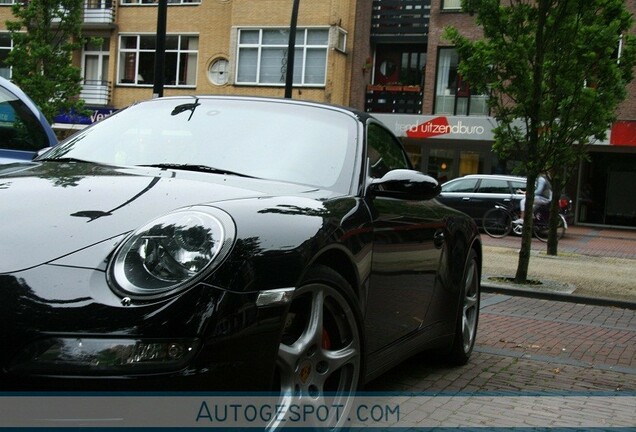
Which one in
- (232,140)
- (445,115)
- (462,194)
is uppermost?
(445,115)

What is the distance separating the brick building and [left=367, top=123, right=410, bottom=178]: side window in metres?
26.1

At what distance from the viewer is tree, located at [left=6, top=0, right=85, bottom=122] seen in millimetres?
22562

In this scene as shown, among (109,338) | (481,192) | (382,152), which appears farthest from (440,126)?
(109,338)

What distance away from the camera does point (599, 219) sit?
103 ft

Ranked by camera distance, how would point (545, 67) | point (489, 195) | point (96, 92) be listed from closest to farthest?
1. point (545, 67)
2. point (489, 195)
3. point (96, 92)

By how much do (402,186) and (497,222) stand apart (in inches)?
759

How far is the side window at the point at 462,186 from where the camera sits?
24.0 meters

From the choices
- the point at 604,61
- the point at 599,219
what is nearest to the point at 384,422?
the point at 604,61

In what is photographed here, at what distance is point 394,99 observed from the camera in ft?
110

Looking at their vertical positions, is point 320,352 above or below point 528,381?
above

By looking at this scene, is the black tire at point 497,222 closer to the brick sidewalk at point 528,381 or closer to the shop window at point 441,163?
the shop window at point 441,163

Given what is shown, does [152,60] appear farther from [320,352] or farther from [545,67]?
[320,352]

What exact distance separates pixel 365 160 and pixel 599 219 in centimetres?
2941

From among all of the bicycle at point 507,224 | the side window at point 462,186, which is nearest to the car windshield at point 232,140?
the bicycle at point 507,224
